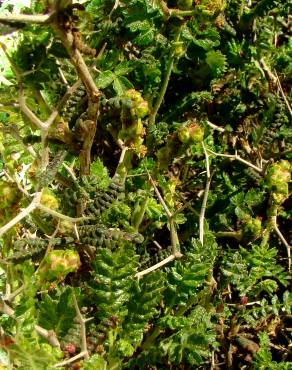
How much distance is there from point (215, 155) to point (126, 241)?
0.65 meters

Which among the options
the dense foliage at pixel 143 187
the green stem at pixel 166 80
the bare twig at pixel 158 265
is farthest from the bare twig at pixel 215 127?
the bare twig at pixel 158 265

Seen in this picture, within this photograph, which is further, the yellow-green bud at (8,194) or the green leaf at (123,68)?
the green leaf at (123,68)

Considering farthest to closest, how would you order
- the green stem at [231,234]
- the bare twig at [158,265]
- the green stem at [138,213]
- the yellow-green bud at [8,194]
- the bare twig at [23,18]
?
1. the green stem at [231,234]
2. the green stem at [138,213]
3. the bare twig at [158,265]
4. the yellow-green bud at [8,194]
5. the bare twig at [23,18]

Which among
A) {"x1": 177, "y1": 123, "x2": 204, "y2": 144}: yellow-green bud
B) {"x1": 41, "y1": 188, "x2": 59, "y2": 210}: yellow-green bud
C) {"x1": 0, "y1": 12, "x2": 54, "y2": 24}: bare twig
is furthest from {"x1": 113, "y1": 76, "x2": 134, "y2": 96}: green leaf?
{"x1": 0, "y1": 12, "x2": 54, "y2": 24}: bare twig

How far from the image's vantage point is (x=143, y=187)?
1812 millimetres

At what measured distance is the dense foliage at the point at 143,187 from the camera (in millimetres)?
1361

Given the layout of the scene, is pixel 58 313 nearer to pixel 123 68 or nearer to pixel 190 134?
pixel 190 134

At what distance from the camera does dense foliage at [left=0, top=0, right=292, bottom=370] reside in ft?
4.47

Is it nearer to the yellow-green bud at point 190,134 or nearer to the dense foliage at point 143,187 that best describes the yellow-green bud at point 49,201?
the dense foliage at point 143,187

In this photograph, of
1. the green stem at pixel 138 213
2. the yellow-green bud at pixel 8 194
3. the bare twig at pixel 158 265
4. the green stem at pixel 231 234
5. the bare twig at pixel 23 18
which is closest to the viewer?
the bare twig at pixel 23 18

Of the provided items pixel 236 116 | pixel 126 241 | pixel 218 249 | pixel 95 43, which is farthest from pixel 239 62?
pixel 126 241

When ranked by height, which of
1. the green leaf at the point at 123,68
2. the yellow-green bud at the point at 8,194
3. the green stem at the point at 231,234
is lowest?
the green stem at the point at 231,234

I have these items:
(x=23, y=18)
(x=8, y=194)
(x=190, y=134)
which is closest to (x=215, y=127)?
(x=190, y=134)

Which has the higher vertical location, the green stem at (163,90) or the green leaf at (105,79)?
the green leaf at (105,79)
